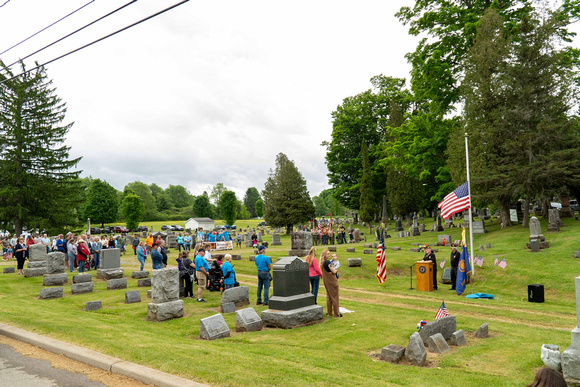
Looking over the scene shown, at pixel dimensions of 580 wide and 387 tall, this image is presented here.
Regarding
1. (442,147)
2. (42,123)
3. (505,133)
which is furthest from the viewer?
(42,123)

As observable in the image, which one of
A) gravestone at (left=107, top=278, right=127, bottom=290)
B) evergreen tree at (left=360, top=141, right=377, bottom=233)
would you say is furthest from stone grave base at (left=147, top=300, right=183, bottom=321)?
evergreen tree at (left=360, top=141, right=377, bottom=233)

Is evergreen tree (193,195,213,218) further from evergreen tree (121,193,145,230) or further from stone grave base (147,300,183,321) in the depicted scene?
stone grave base (147,300,183,321)

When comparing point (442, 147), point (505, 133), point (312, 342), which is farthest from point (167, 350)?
point (442, 147)

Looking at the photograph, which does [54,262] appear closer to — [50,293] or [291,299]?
[50,293]

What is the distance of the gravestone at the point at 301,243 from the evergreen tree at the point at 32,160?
88.4 feet

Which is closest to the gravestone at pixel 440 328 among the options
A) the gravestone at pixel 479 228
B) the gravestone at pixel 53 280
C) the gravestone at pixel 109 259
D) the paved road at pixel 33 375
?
the paved road at pixel 33 375

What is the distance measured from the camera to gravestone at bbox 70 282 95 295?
1535cm

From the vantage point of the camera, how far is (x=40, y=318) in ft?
32.3

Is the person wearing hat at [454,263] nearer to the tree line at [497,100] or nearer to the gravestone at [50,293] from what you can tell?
the tree line at [497,100]

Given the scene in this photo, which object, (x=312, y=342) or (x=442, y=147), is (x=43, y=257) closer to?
(x=312, y=342)

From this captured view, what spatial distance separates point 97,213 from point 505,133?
72275mm

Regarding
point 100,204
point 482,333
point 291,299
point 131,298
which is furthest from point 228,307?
point 100,204

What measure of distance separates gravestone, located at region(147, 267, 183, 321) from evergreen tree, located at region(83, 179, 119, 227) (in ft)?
231

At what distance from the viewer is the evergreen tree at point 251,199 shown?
135000mm
